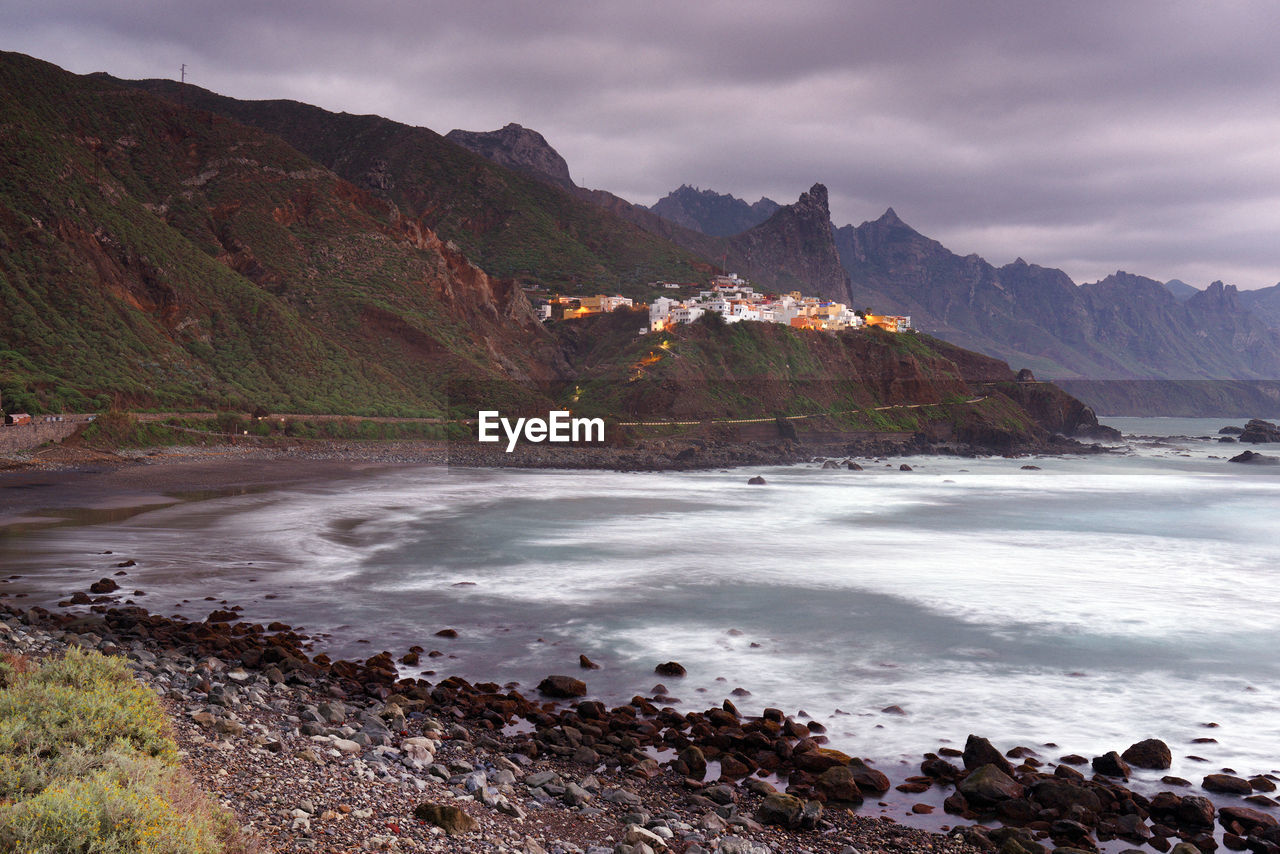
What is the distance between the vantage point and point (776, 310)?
121 meters

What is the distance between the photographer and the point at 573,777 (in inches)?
403

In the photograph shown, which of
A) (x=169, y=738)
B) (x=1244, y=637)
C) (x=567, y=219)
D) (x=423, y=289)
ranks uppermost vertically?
(x=567, y=219)

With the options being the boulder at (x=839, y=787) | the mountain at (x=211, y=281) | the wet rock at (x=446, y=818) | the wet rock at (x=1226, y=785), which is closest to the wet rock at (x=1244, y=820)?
the wet rock at (x=1226, y=785)

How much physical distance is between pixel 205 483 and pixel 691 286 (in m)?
107

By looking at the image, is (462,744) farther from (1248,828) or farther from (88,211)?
(88,211)

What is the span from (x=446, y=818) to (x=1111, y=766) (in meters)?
9.57

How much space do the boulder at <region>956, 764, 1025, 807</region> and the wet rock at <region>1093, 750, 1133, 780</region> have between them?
1897mm

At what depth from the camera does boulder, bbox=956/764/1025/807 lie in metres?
10.3

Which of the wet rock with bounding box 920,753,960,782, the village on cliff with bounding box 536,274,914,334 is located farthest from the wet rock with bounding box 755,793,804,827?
the village on cliff with bounding box 536,274,914,334

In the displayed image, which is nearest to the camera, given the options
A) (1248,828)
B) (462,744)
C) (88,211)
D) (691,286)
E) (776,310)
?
(1248,828)

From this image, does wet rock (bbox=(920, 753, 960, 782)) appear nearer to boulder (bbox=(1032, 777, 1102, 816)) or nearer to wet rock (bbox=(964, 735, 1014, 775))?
wet rock (bbox=(964, 735, 1014, 775))

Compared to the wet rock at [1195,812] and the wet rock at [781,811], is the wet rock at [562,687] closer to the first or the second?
the wet rock at [781,811]

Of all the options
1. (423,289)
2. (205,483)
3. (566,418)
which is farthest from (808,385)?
(205,483)

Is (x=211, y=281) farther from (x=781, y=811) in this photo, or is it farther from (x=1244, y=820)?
(x=1244, y=820)
